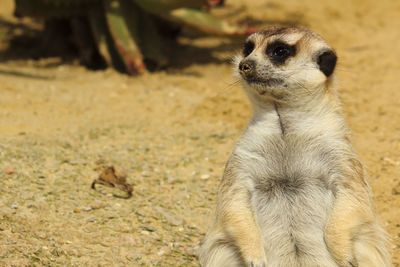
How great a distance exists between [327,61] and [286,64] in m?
0.20

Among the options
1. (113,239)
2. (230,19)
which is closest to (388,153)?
(113,239)

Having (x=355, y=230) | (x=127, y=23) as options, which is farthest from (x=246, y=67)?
(x=127, y=23)

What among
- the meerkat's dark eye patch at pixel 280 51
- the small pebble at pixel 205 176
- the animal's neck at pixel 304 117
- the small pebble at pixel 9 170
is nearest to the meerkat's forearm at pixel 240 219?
the animal's neck at pixel 304 117

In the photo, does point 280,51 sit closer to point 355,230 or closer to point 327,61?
point 327,61

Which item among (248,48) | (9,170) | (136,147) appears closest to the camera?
(248,48)

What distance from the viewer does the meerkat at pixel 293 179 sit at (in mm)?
2447

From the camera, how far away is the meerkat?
2.45 meters

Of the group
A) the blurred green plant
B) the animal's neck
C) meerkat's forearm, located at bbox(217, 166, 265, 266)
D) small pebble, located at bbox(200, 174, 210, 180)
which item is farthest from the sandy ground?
the animal's neck

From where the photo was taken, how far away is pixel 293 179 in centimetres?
257

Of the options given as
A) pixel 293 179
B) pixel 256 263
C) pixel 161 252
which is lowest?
pixel 161 252

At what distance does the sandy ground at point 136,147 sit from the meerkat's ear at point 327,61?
2.56 ft

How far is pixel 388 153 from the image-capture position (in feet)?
12.9

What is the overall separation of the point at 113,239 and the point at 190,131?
1.56m

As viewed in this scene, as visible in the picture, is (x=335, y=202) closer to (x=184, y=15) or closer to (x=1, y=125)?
(x=1, y=125)
